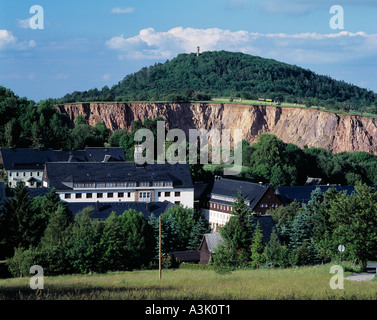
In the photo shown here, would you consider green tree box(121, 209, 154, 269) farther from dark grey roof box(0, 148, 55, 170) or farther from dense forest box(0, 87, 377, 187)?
dense forest box(0, 87, 377, 187)

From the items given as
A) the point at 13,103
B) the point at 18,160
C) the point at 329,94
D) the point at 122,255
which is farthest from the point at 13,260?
the point at 329,94

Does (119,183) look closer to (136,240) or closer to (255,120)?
(136,240)

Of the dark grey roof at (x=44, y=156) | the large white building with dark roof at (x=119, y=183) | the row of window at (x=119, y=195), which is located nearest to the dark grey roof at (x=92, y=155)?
the dark grey roof at (x=44, y=156)

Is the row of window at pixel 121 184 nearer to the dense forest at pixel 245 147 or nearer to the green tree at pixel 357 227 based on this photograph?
the dense forest at pixel 245 147

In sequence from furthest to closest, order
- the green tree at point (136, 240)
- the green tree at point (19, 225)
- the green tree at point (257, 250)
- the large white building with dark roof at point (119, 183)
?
the large white building with dark roof at point (119, 183) < the green tree at point (19, 225) < the green tree at point (136, 240) < the green tree at point (257, 250)

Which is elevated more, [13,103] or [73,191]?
[13,103]

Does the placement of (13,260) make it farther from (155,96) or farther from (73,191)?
(155,96)

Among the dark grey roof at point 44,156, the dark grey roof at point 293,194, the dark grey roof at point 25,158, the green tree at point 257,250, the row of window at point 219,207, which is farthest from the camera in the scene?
the dark grey roof at point 44,156
